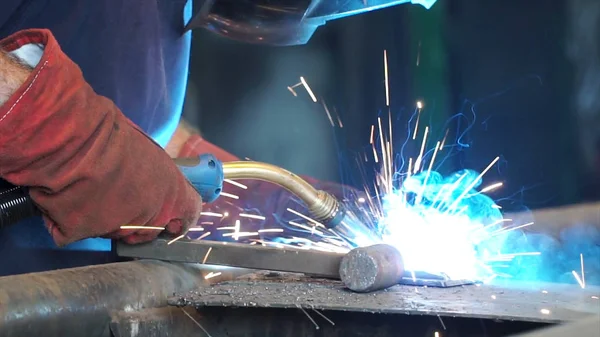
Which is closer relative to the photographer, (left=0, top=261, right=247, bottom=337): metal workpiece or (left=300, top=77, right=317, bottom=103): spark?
(left=0, top=261, right=247, bottom=337): metal workpiece

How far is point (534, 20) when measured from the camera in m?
1.94

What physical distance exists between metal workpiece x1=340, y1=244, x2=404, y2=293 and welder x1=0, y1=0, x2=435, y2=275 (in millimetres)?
326

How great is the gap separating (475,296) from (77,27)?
99cm

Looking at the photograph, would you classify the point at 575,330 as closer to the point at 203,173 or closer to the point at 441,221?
the point at 203,173

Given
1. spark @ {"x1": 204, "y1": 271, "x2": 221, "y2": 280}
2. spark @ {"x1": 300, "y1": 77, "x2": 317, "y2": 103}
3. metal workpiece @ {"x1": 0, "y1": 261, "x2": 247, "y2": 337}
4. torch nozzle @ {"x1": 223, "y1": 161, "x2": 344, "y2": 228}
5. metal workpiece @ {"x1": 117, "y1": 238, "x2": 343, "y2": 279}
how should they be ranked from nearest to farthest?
1. metal workpiece @ {"x1": 0, "y1": 261, "x2": 247, "y2": 337}
2. metal workpiece @ {"x1": 117, "y1": 238, "x2": 343, "y2": 279}
3. spark @ {"x1": 204, "y1": 271, "x2": 221, "y2": 280}
4. torch nozzle @ {"x1": 223, "y1": 161, "x2": 344, "y2": 228}
5. spark @ {"x1": 300, "y1": 77, "x2": 317, "y2": 103}

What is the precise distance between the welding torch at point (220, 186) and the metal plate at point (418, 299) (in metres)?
0.21

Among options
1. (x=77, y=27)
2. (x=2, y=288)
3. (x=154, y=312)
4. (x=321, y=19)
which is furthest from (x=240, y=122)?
(x=2, y=288)

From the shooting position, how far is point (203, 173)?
1271mm

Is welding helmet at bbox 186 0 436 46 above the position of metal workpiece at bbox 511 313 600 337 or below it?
above

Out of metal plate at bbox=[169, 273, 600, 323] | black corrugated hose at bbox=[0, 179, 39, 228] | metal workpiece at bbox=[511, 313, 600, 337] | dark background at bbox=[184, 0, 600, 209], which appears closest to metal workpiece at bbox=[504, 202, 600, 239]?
dark background at bbox=[184, 0, 600, 209]

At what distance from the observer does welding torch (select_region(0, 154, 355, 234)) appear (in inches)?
40.1

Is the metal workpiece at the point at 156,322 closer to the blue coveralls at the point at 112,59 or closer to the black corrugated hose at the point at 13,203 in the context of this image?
the black corrugated hose at the point at 13,203

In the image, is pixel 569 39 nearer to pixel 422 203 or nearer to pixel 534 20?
pixel 534 20

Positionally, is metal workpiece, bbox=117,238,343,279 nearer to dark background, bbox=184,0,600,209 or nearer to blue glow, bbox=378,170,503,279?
blue glow, bbox=378,170,503,279
